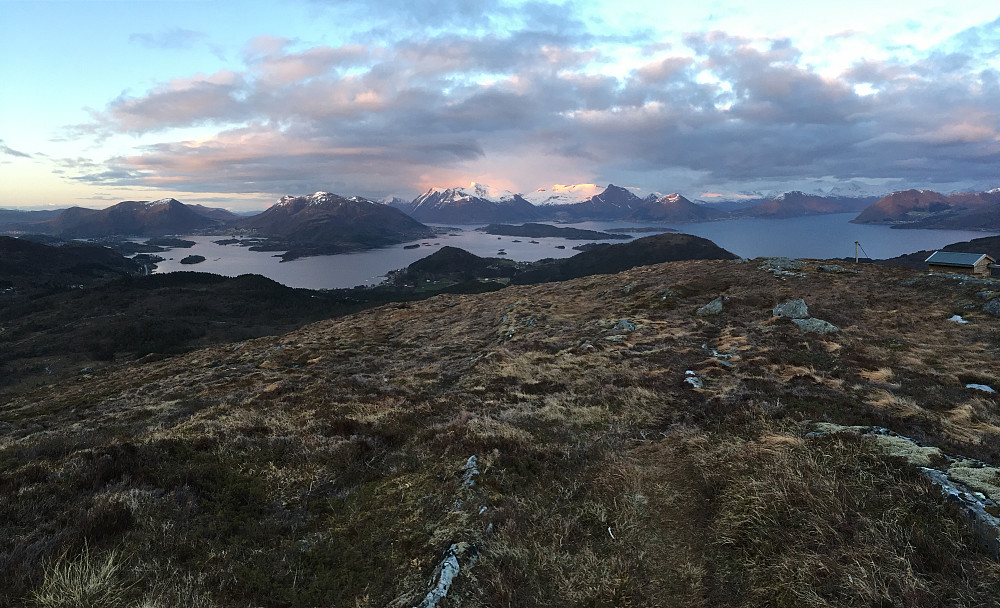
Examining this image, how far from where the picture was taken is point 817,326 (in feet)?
81.3

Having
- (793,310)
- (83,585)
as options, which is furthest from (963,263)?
(83,585)

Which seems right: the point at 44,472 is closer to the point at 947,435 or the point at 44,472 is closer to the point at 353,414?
the point at 353,414

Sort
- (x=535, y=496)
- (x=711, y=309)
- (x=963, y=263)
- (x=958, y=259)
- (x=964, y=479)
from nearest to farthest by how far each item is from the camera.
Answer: (x=964, y=479) → (x=535, y=496) → (x=711, y=309) → (x=963, y=263) → (x=958, y=259)

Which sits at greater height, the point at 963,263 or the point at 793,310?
the point at 963,263

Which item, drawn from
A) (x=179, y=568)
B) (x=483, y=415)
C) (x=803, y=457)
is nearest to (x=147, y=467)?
(x=179, y=568)

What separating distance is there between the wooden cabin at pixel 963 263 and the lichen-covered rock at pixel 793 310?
2978cm

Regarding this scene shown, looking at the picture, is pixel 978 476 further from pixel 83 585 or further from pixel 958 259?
pixel 958 259

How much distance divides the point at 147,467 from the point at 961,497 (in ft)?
50.6

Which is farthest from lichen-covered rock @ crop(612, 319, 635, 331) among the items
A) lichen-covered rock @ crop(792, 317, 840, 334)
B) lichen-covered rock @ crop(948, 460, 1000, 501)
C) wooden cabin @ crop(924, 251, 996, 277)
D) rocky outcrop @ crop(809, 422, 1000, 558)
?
wooden cabin @ crop(924, 251, 996, 277)

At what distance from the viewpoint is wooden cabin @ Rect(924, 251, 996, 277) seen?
4197cm

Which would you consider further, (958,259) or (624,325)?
(958,259)

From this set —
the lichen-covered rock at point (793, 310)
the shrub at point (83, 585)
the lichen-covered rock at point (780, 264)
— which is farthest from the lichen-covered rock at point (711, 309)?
the shrub at point (83, 585)

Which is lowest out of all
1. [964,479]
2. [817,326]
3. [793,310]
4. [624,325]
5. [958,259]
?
[624,325]

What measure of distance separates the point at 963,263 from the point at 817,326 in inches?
1412
